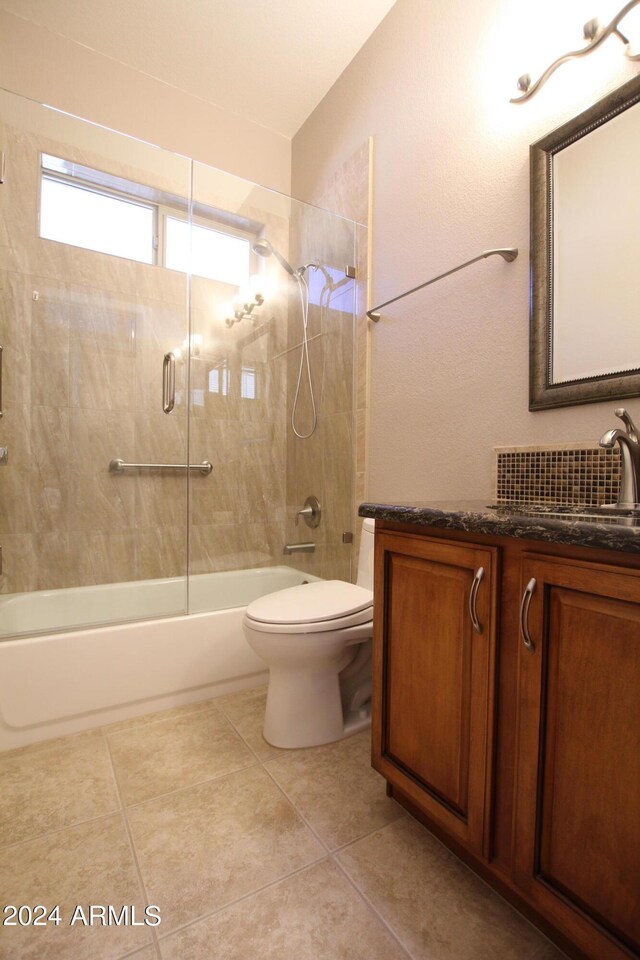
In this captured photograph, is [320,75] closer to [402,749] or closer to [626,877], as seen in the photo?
[402,749]

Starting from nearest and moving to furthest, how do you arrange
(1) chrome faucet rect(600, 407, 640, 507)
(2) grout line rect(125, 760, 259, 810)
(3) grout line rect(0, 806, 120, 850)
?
(1) chrome faucet rect(600, 407, 640, 507)
(3) grout line rect(0, 806, 120, 850)
(2) grout line rect(125, 760, 259, 810)

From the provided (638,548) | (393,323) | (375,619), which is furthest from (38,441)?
(638,548)

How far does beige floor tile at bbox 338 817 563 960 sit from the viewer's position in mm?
861

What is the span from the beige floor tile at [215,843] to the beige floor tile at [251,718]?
14 cm

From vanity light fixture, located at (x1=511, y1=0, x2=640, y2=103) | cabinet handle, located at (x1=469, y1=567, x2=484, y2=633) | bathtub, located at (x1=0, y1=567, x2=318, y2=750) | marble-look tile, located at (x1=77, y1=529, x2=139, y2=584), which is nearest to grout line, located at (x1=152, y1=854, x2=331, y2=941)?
cabinet handle, located at (x1=469, y1=567, x2=484, y2=633)

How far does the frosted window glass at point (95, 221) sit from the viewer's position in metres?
2.17

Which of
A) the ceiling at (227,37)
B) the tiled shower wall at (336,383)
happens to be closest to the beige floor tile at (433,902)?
the tiled shower wall at (336,383)

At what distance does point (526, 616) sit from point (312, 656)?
80 centimetres

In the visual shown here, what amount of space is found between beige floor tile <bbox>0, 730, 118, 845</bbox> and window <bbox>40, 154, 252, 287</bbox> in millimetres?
2141

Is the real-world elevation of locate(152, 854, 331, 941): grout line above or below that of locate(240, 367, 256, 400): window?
below

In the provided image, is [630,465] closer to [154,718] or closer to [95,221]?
[154,718]

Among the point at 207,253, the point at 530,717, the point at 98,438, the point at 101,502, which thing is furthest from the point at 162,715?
the point at 207,253

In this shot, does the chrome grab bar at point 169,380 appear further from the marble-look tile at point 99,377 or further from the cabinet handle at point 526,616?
the cabinet handle at point 526,616

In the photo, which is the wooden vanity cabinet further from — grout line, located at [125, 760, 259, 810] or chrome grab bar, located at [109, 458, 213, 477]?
chrome grab bar, located at [109, 458, 213, 477]
